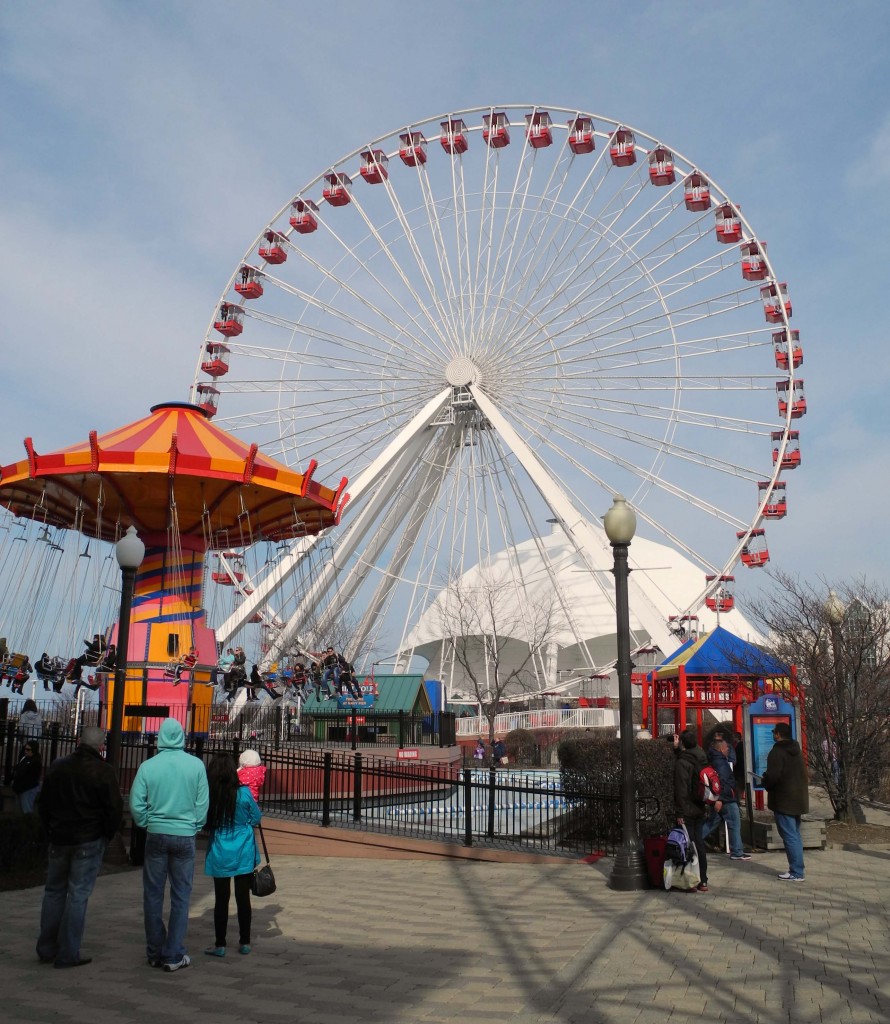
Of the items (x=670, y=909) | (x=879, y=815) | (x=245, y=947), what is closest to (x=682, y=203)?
(x=879, y=815)

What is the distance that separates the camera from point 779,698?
47.9ft

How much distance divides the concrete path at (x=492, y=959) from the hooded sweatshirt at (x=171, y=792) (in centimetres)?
91

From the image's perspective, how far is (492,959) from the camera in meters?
6.88

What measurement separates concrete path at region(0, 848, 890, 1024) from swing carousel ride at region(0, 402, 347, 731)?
7644mm

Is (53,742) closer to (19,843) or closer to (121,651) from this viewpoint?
(19,843)

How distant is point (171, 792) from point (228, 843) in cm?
61

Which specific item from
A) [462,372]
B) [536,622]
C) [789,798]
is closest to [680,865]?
[789,798]

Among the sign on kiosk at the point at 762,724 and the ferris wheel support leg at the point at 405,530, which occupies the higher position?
the ferris wheel support leg at the point at 405,530

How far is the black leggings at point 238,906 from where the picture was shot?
6855 mm

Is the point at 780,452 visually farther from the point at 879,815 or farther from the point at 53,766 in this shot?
the point at 53,766

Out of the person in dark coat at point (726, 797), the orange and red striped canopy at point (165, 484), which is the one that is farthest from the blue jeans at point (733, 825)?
the orange and red striped canopy at point (165, 484)

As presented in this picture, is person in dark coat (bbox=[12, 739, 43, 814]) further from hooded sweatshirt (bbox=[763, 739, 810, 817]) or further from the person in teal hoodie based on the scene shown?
hooded sweatshirt (bbox=[763, 739, 810, 817])

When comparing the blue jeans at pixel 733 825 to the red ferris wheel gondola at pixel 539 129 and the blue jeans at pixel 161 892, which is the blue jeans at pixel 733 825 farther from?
the red ferris wheel gondola at pixel 539 129

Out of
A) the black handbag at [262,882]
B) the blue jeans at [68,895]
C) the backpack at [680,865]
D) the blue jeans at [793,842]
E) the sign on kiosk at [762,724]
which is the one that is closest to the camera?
the blue jeans at [68,895]
